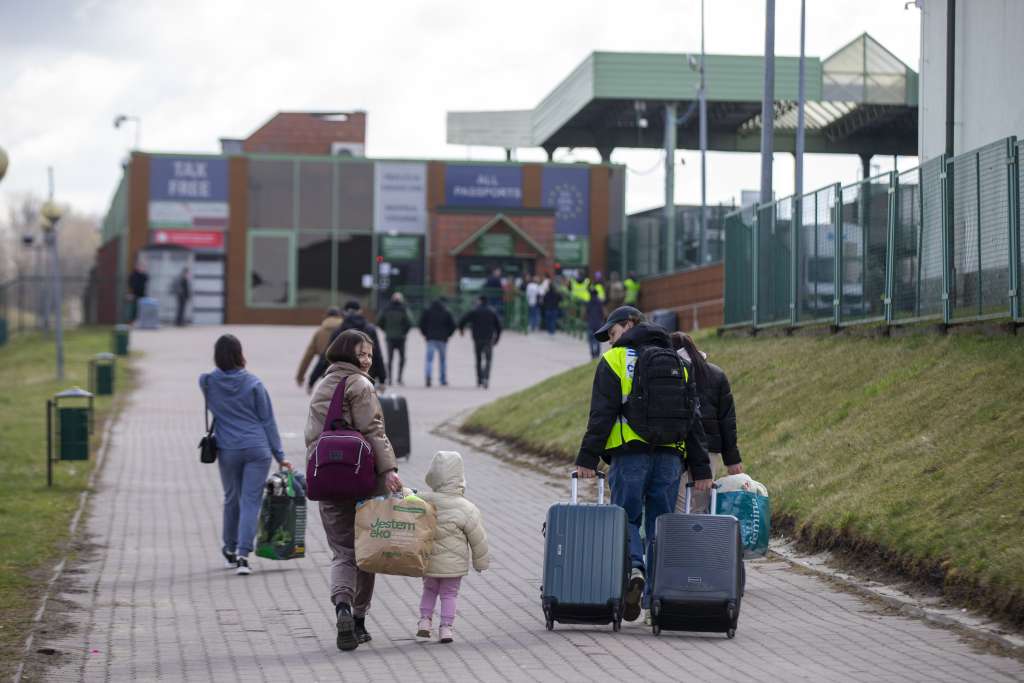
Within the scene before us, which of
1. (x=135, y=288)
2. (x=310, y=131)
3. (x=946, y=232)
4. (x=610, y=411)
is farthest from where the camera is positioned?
(x=310, y=131)

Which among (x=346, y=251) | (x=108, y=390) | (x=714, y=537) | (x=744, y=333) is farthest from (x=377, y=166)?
(x=714, y=537)

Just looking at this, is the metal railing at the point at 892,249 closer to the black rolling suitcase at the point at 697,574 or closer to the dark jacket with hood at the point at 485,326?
the dark jacket with hood at the point at 485,326

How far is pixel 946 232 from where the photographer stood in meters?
16.1

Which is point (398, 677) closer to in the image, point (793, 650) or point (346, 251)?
point (793, 650)

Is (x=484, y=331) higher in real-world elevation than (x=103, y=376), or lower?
higher

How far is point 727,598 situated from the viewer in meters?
8.59

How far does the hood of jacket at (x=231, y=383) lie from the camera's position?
1170 centimetres

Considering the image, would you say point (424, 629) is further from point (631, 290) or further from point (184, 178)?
point (184, 178)

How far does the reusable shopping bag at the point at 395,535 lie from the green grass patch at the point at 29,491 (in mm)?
1801

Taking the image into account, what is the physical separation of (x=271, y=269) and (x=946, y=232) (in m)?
40.4

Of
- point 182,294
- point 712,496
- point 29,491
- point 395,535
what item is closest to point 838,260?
point 29,491

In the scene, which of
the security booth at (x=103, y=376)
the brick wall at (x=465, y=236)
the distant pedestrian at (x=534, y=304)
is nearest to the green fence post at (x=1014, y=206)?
the security booth at (x=103, y=376)


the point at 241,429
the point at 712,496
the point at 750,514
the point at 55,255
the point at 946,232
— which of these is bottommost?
the point at 750,514

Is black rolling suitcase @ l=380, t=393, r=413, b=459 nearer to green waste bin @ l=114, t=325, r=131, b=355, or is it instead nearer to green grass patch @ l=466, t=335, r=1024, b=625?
green grass patch @ l=466, t=335, r=1024, b=625
